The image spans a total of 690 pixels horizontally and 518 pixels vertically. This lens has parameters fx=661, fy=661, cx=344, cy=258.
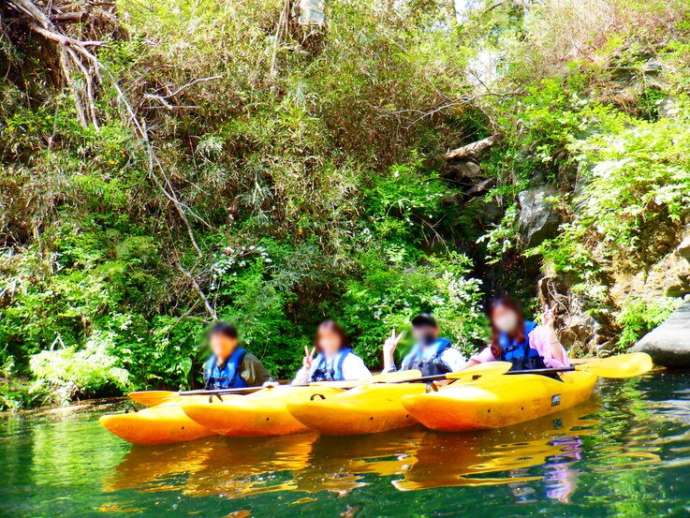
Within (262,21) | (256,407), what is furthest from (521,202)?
(256,407)

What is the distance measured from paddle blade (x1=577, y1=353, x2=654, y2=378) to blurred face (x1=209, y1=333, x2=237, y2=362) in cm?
320

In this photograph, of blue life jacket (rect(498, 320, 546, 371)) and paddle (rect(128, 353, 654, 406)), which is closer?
paddle (rect(128, 353, 654, 406))

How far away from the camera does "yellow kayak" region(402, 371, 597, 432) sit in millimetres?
4398

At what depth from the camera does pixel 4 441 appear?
568cm

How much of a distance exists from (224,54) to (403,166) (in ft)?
10.6

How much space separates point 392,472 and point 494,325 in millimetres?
2312

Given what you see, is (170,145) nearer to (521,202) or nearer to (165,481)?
(521,202)

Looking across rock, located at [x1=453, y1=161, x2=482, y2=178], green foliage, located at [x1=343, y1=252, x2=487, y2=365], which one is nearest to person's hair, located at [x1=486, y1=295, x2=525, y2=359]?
green foliage, located at [x1=343, y1=252, x2=487, y2=365]

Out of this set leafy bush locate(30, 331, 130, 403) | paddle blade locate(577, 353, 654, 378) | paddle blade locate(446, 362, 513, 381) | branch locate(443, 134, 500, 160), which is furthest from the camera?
branch locate(443, 134, 500, 160)

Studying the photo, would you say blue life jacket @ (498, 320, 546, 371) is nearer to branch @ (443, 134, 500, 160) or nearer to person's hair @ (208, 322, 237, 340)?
person's hair @ (208, 322, 237, 340)

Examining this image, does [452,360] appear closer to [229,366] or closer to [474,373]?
[474,373]

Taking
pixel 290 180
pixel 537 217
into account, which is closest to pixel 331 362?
pixel 290 180

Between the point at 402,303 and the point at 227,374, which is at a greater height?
the point at 402,303

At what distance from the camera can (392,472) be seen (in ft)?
11.6
